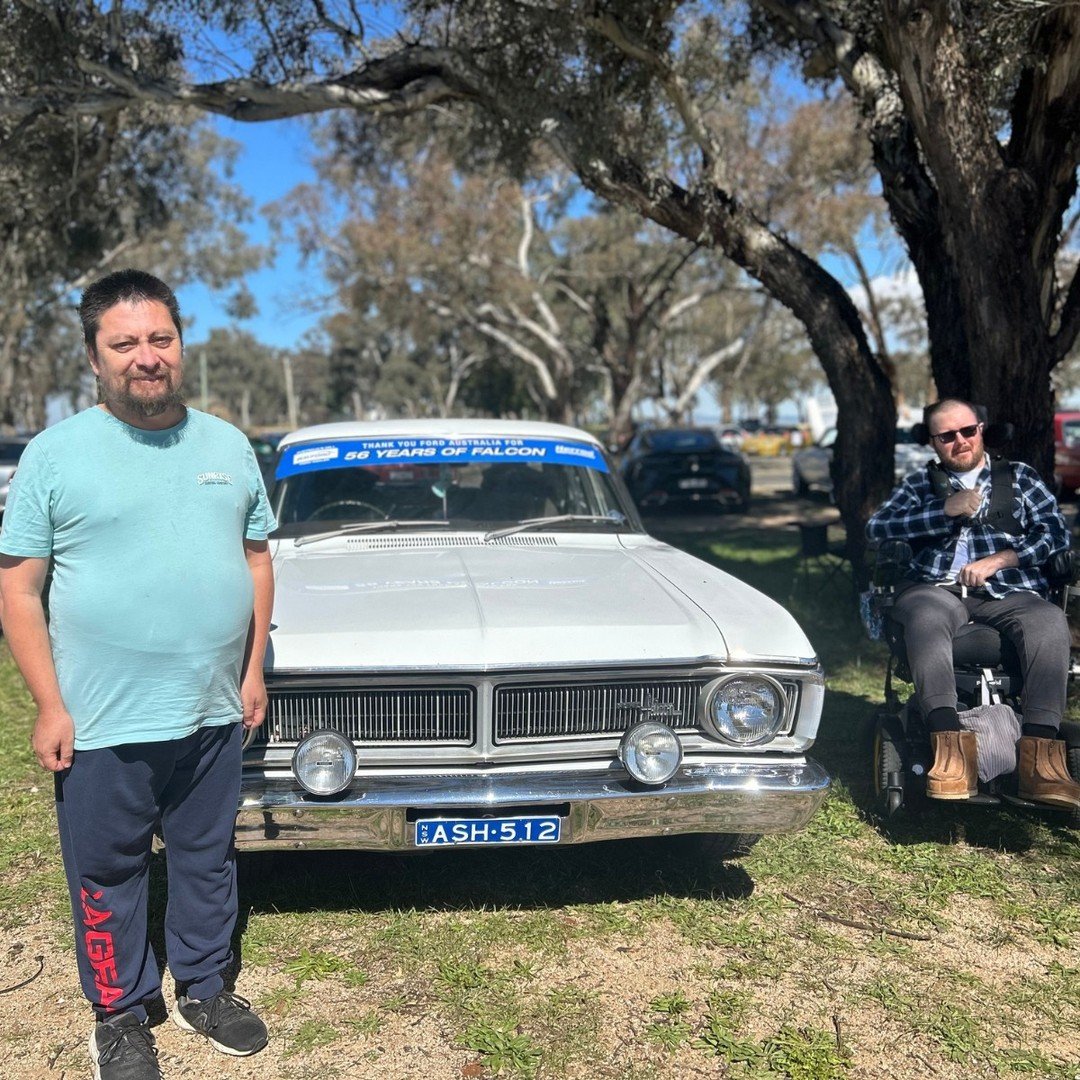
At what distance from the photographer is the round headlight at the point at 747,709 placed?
11.7 ft

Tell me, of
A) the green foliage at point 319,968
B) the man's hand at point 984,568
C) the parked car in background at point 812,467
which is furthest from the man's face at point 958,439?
the parked car in background at point 812,467

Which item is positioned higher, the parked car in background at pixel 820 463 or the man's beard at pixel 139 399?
the man's beard at pixel 139 399

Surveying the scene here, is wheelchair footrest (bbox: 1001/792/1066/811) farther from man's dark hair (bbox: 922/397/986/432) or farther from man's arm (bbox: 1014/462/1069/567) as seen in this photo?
man's dark hair (bbox: 922/397/986/432)

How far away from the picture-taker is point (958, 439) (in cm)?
491

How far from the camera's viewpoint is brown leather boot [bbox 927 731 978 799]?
413 cm

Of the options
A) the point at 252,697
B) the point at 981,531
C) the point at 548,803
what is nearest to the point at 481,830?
the point at 548,803

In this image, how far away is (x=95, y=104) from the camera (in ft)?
33.9

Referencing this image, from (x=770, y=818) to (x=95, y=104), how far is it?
30.8 ft

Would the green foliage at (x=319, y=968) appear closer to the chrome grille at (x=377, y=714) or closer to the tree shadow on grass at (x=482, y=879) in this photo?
the tree shadow on grass at (x=482, y=879)

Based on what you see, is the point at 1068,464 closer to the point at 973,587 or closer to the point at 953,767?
the point at 973,587

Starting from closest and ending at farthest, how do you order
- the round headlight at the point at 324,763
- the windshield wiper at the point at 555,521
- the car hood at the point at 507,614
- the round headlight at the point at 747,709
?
the round headlight at the point at 324,763 < the car hood at the point at 507,614 < the round headlight at the point at 747,709 < the windshield wiper at the point at 555,521

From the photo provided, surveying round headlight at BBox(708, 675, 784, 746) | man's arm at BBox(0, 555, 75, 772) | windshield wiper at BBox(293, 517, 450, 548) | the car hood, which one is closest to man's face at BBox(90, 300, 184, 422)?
man's arm at BBox(0, 555, 75, 772)

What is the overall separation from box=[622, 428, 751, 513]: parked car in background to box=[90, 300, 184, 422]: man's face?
1592cm

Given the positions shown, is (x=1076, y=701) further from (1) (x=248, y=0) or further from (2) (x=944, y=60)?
(1) (x=248, y=0)
